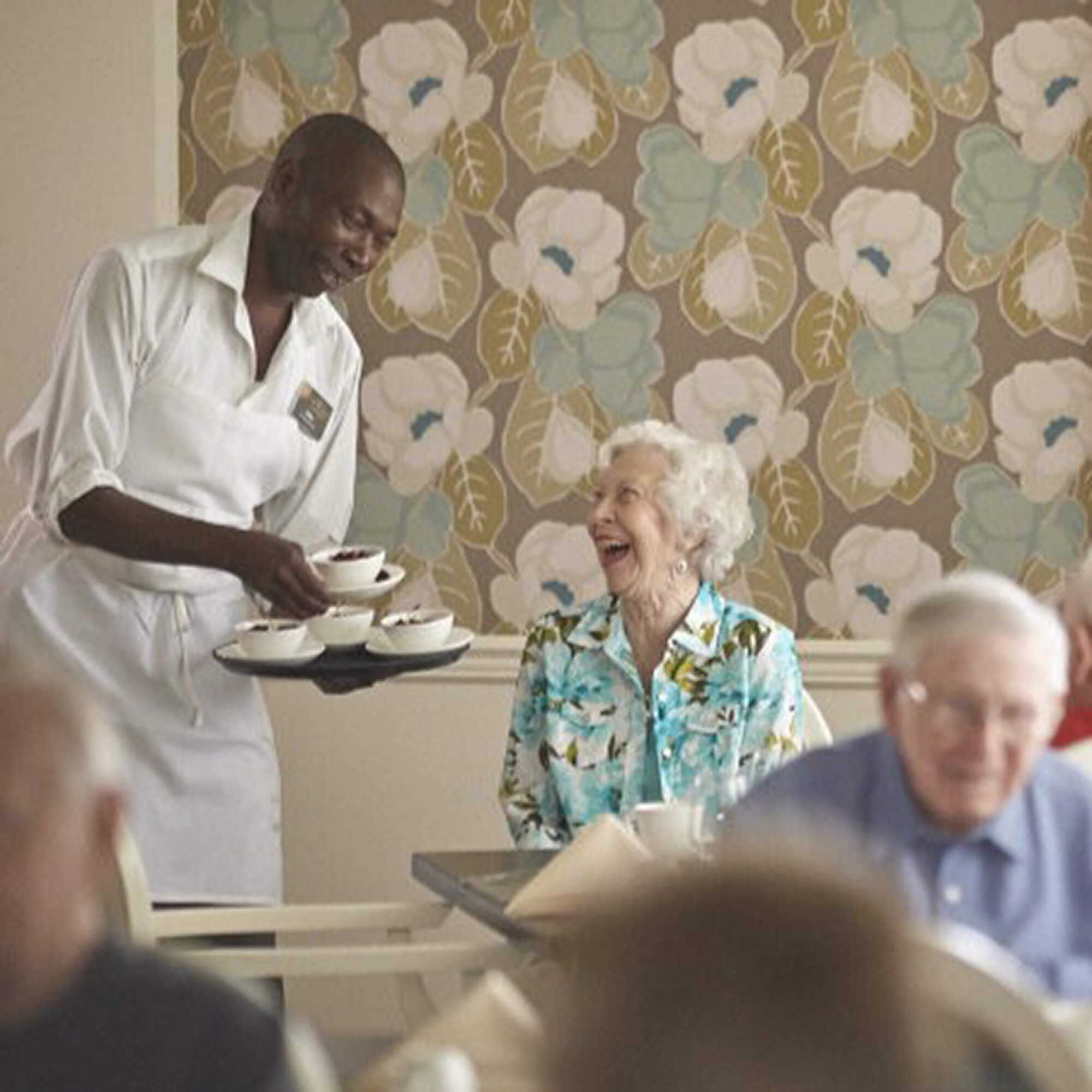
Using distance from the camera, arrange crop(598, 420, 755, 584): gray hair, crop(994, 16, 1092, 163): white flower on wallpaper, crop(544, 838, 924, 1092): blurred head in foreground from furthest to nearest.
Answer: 1. crop(994, 16, 1092, 163): white flower on wallpaper
2. crop(598, 420, 755, 584): gray hair
3. crop(544, 838, 924, 1092): blurred head in foreground

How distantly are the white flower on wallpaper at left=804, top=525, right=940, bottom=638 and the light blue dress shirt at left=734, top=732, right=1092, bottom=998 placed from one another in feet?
7.29

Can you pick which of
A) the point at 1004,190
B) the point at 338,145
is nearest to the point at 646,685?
the point at 338,145

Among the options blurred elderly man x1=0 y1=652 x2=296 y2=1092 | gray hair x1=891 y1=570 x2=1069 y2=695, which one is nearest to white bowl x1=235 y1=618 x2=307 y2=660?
gray hair x1=891 y1=570 x2=1069 y2=695

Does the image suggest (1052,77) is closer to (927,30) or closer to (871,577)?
(927,30)

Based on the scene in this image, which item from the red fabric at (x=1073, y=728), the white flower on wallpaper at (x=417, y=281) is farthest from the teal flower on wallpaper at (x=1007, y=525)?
the red fabric at (x=1073, y=728)

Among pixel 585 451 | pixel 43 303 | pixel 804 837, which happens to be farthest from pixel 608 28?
pixel 804 837

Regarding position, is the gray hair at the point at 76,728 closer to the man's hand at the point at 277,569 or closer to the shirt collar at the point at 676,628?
the man's hand at the point at 277,569

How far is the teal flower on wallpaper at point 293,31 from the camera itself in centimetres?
489

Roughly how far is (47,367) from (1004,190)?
5.71ft

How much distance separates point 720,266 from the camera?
486 cm

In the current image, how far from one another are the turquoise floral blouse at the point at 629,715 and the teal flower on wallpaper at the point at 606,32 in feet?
4.50

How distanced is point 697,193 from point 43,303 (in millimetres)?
1192

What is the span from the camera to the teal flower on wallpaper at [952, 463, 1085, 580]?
480 cm

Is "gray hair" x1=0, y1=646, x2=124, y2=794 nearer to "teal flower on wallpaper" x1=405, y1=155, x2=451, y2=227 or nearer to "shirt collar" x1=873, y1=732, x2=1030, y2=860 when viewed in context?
"shirt collar" x1=873, y1=732, x2=1030, y2=860
